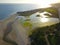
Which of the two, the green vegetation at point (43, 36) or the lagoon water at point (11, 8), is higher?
the lagoon water at point (11, 8)

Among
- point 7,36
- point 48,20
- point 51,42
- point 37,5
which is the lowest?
point 51,42

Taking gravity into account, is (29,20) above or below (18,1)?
below

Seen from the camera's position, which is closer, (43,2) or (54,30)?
(54,30)

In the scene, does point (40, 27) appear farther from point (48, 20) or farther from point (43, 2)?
point (43, 2)

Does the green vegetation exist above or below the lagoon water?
below

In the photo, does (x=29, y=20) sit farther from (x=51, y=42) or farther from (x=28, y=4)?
(x=51, y=42)

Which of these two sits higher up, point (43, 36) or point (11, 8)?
point (11, 8)

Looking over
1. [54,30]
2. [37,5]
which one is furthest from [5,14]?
[54,30]

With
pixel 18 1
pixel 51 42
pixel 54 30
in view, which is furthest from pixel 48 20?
pixel 18 1
